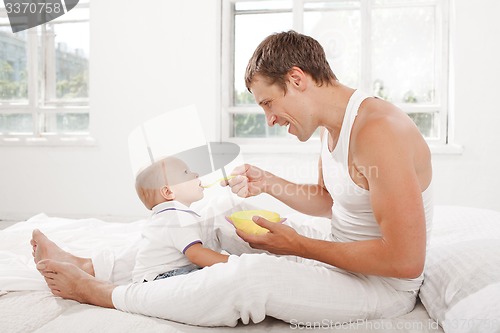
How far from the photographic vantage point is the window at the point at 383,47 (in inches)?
140

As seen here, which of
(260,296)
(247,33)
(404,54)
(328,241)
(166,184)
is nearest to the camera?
(260,296)

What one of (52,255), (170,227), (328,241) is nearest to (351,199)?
(328,241)

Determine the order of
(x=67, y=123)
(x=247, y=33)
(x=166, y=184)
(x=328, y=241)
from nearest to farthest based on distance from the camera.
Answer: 1. (x=328, y=241)
2. (x=166, y=184)
3. (x=247, y=33)
4. (x=67, y=123)

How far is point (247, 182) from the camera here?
1.76m

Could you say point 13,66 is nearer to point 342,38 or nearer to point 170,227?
point 342,38

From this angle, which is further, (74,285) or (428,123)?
(428,123)

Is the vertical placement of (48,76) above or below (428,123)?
above

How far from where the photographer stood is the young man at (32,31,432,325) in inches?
46.9

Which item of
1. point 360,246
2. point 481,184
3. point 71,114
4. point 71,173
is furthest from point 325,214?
point 71,114

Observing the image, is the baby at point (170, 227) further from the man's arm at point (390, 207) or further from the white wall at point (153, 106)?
the white wall at point (153, 106)

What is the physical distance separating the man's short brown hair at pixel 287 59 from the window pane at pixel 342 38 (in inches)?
90.7

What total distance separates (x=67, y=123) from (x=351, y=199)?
334cm

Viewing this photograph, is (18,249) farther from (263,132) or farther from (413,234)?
(263,132)

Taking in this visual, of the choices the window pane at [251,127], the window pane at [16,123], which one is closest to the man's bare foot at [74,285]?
the window pane at [251,127]
